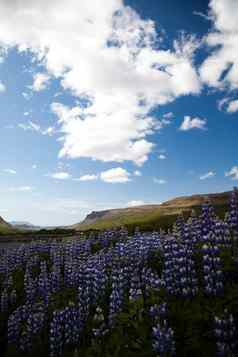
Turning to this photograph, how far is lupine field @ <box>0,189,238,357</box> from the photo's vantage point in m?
5.92

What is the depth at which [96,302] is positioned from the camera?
376 inches

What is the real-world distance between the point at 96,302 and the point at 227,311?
4682 millimetres

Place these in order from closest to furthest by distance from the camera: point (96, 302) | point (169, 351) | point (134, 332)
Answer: point (169, 351) < point (134, 332) < point (96, 302)

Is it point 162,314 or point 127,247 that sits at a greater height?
point 127,247

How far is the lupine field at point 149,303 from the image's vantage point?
5918 mm

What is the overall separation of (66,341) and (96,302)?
130cm

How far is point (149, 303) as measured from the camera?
758 cm

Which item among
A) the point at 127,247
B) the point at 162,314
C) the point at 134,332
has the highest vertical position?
the point at 127,247

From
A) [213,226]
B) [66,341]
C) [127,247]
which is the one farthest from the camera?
[127,247]

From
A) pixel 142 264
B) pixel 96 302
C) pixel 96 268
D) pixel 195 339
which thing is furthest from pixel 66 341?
pixel 195 339

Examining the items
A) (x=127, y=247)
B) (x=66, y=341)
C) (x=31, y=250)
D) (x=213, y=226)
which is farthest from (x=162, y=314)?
(x=31, y=250)

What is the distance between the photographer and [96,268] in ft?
32.6

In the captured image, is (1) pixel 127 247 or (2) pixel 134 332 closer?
(2) pixel 134 332

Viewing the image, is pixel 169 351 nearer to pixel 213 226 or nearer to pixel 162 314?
pixel 162 314
